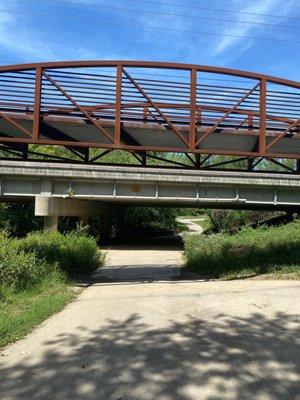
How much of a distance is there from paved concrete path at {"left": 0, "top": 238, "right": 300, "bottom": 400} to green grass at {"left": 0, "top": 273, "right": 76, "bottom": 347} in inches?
9.5

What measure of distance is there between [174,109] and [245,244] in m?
6.48

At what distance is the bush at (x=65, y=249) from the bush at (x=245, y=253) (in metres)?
4.43

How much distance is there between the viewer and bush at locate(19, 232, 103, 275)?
15656 mm

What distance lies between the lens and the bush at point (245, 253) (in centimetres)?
1673

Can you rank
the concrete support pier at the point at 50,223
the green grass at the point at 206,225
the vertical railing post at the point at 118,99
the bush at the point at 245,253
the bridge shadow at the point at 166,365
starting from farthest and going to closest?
the green grass at the point at 206,225 < the vertical railing post at the point at 118,99 < the concrete support pier at the point at 50,223 < the bush at the point at 245,253 < the bridge shadow at the point at 166,365

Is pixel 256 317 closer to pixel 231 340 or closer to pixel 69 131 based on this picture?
pixel 231 340

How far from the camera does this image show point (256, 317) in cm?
889

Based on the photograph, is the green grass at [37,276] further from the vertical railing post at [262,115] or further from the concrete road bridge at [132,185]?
the vertical railing post at [262,115]

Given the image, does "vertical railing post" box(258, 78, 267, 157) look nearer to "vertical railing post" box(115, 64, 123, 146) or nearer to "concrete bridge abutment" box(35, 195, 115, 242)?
"vertical railing post" box(115, 64, 123, 146)

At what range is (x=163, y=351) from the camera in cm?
652

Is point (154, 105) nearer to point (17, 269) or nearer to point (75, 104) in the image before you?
point (75, 104)

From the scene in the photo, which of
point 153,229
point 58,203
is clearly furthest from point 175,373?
point 153,229

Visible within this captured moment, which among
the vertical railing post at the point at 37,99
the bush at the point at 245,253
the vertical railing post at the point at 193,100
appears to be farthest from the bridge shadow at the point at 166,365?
the vertical railing post at the point at 37,99

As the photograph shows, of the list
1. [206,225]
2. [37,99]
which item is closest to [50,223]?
[37,99]
